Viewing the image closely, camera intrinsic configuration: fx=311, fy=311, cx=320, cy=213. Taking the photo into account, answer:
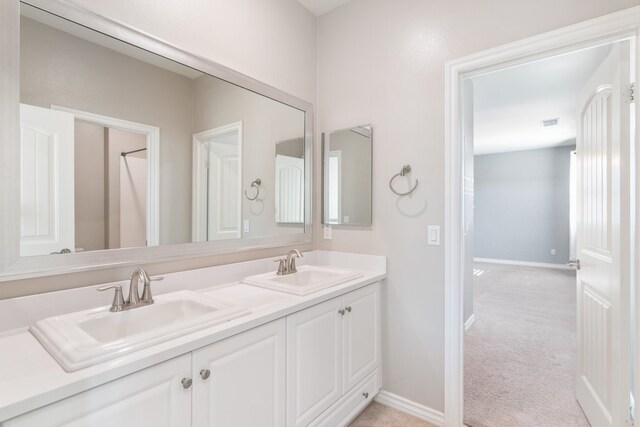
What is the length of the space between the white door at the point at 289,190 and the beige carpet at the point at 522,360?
1672 mm

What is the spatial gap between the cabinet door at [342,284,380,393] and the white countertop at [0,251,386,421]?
213 millimetres

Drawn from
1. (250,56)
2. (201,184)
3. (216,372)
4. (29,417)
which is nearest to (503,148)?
(250,56)

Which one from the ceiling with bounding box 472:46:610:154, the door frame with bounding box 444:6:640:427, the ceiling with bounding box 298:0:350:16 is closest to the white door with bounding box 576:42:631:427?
the door frame with bounding box 444:6:640:427

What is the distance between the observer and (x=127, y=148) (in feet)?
4.56

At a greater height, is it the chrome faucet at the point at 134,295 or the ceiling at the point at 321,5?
the ceiling at the point at 321,5

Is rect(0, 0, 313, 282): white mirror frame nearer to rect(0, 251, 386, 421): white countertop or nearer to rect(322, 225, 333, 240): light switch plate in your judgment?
rect(0, 251, 386, 421): white countertop

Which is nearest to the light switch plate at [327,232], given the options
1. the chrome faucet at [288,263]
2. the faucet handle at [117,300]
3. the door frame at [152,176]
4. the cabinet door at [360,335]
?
the chrome faucet at [288,263]

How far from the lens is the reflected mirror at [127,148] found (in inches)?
44.8

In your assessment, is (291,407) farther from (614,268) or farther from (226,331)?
(614,268)

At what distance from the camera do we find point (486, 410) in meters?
1.96

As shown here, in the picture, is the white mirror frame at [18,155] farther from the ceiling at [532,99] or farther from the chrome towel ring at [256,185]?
the ceiling at [532,99]

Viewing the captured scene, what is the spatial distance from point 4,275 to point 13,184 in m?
0.31

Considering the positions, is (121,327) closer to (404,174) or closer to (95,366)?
(95,366)

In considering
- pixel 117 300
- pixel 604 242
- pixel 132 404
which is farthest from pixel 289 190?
pixel 604 242
